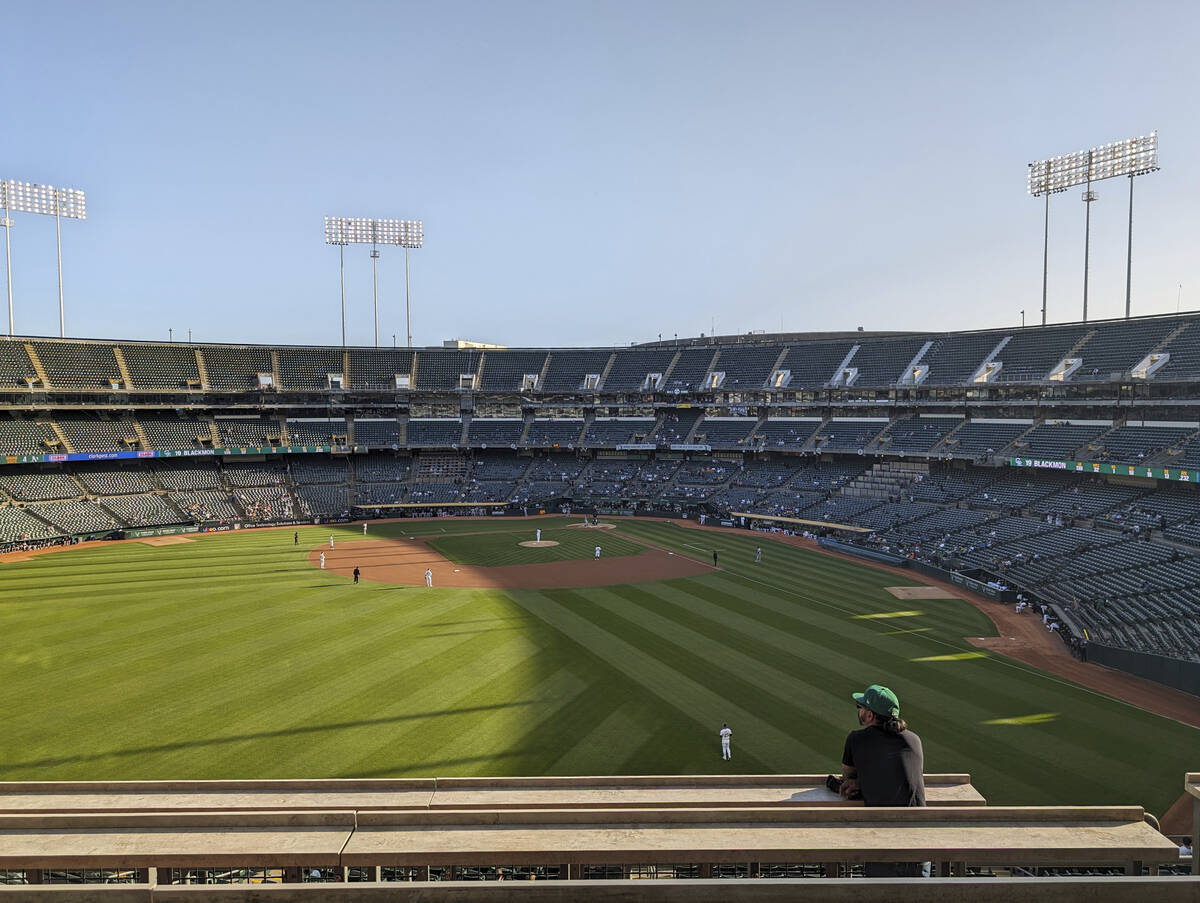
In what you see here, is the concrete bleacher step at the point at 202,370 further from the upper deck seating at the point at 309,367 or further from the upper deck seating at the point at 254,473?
the upper deck seating at the point at 254,473

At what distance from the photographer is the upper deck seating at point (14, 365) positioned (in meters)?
61.3

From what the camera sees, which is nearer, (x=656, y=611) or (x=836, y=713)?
(x=836, y=713)

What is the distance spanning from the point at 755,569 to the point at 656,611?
39.6 feet

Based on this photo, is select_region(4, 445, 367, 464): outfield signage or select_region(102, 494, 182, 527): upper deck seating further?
select_region(4, 445, 367, 464): outfield signage

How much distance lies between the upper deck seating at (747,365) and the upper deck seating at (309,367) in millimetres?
45927

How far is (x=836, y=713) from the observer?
2162 centimetres

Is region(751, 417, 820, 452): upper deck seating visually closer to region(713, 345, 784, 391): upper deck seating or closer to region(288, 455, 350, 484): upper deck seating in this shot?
region(713, 345, 784, 391): upper deck seating

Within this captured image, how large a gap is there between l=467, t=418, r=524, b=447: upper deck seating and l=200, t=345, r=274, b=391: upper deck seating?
2411 centimetres

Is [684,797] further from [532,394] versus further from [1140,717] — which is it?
[532,394]

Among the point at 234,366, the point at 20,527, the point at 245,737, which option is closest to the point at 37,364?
the point at 234,366

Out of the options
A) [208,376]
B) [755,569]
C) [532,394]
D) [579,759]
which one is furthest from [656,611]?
[208,376]

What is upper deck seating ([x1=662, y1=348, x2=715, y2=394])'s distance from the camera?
80.5 meters

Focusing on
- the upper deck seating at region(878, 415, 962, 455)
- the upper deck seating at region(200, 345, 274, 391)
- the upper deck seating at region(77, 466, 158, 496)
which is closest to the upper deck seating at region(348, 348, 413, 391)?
the upper deck seating at region(200, 345, 274, 391)

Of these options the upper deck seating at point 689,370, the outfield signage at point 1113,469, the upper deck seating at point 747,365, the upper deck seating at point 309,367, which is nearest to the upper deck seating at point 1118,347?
the outfield signage at point 1113,469
